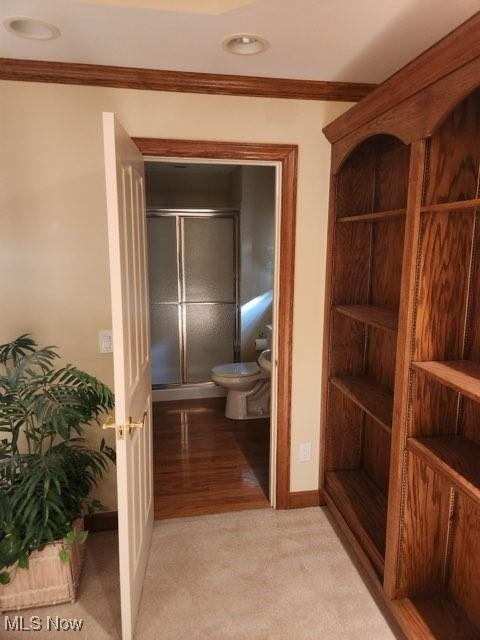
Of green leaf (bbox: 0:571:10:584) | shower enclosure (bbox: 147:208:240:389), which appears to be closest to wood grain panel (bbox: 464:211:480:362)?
green leaf (bbox: 0:571:10:584)

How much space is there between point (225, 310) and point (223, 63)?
2.79 meters

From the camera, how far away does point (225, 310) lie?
4504 mm

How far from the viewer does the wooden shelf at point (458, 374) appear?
1.30 m

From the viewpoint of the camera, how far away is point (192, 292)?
14.4ft

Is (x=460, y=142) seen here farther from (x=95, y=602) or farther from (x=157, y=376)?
(x=157, y=376)

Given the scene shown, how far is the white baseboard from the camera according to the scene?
4414 millimetres

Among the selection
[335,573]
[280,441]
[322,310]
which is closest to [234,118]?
[322,310]

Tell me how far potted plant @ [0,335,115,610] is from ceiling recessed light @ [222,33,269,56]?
1472 millimetres

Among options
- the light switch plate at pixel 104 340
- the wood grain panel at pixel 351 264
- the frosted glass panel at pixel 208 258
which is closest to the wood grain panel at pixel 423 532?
the wood grain panel at pixel 351 264

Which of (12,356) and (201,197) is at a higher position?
(201,197)

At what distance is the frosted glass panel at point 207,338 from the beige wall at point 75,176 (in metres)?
2.24

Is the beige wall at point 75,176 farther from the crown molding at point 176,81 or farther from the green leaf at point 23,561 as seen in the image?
the green leaf at point 23,561

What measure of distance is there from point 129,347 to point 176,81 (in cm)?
130

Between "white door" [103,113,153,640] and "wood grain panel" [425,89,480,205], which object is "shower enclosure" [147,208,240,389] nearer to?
"white door" [103,113,153,640]
